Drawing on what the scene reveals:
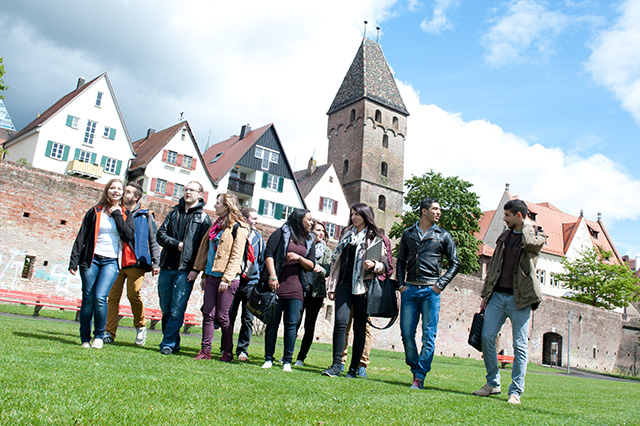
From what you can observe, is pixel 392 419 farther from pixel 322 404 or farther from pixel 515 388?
pixel 515 388

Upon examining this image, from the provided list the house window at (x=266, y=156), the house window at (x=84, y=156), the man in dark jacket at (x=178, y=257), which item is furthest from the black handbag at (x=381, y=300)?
the house window at (x=266, y=156)

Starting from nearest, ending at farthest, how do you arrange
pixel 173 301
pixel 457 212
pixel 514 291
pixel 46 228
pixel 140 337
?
pixel 514 291 < pixel 173 301 < pixel 140 337 < pixel 46 228 < pixel 457 212

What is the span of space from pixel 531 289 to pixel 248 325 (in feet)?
13.1

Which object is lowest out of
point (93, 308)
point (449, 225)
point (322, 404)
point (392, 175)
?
point (322, 404)

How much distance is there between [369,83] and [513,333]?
5087cm

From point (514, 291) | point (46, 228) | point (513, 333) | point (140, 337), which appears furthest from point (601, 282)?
point (140, 337)

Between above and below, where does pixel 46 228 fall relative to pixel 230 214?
above

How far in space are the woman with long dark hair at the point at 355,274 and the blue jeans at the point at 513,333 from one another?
139 cm

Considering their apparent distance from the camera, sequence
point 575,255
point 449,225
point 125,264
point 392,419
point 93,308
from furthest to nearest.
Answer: point 575,255 → point 449,225 → point 125,264 → point 93,308 → point 392,419

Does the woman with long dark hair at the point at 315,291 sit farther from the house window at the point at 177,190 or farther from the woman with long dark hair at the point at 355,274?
the house window at the point at 177,190

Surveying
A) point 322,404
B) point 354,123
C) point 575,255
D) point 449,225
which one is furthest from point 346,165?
point 322,404

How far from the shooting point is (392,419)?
3.88 m

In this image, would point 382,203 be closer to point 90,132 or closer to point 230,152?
point 230,152

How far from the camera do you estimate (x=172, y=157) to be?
→ 35.8 meters
